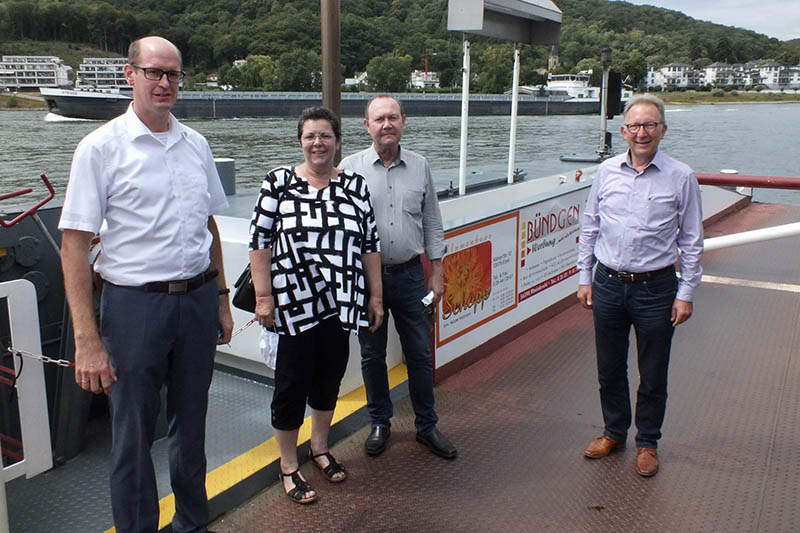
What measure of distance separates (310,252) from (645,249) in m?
1.31

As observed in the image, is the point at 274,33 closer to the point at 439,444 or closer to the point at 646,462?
the point at 439,444

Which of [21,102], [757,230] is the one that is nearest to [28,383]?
[757,230]

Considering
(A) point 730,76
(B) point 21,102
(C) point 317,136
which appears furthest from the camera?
(A) point 730,76

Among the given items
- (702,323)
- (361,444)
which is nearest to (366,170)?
(361,444)

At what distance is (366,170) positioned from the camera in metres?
2.66

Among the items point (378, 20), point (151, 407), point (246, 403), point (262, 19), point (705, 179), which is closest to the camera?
point (151, 407)

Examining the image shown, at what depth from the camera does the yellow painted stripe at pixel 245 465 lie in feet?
7.68

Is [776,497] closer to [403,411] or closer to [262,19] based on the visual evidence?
[403,411]

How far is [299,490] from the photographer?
2.52m

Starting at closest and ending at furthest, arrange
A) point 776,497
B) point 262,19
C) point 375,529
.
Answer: point 375,529 → point 776,497 → point 262,19

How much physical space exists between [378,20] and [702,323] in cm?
1385

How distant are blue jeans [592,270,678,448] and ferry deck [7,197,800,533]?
184mm

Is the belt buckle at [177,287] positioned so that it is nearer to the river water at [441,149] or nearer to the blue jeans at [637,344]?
the river water at [441,149]

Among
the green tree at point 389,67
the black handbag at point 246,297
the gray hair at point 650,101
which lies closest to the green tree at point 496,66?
the gray hair at point 650,101
